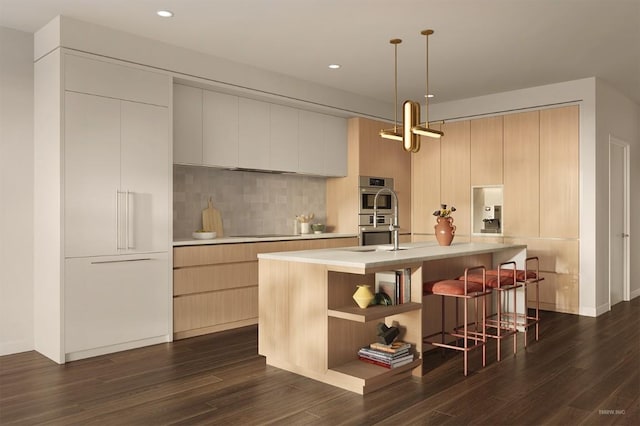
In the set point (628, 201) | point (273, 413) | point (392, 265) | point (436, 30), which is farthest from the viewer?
point (628, 201)

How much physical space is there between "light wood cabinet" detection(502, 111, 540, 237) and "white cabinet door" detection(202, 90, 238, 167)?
345cm

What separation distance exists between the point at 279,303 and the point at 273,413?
999 millimetres

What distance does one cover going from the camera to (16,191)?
4.18m

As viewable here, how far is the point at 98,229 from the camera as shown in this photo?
412 centimetres

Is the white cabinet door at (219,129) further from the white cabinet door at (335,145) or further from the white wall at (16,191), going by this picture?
the white wall at (16,191)

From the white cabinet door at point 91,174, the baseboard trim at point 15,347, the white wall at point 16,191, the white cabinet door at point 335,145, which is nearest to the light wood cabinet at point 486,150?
the white cabinet door at point 335,145

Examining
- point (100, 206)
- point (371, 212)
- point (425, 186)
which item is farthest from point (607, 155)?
point (100, 206)

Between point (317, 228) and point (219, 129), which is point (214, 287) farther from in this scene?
point (317, 228)

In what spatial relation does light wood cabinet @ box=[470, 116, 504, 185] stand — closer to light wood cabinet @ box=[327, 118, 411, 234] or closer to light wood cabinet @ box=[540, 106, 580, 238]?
light wood cabinet @ box=[540, 106, 580, 238]

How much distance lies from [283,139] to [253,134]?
1.45 feet

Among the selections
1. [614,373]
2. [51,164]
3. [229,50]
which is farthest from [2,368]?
[614,373]

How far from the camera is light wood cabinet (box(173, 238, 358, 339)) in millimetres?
4668

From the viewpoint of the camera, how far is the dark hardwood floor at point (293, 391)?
9.37 feet

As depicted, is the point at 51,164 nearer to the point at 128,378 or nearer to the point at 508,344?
the point at 128,378
